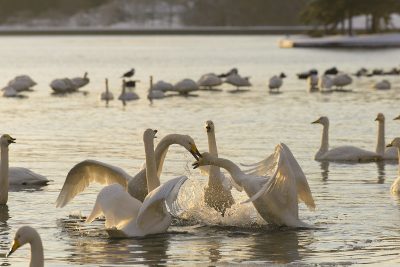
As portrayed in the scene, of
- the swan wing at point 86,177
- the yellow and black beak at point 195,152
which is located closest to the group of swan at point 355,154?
the swan wing at point 86,177

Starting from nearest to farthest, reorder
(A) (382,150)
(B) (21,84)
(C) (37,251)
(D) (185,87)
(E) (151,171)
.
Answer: (C) (37,251)
(E) (151,171)
(A) (382,150)
(D) (185,87)
(B) (21,84)

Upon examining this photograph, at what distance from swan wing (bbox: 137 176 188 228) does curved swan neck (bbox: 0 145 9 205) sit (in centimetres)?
329

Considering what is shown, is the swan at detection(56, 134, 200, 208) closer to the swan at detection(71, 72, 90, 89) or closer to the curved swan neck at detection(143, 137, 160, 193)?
the curved swan neck at detection(143, 137, 160, 193)

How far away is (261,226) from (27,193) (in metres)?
4.51

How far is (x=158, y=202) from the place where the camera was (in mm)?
14758

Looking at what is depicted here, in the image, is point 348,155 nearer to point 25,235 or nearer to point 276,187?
point 276,187

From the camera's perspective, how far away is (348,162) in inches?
942

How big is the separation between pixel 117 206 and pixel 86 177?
2505mm

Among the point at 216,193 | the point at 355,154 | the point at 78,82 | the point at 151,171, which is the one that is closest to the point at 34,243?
the point at 151,171

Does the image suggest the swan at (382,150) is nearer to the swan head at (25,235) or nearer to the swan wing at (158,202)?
the swan wing at (158,202)

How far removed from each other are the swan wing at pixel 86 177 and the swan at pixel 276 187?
6.01ft

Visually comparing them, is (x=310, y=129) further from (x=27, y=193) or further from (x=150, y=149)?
(x=150, y=149)

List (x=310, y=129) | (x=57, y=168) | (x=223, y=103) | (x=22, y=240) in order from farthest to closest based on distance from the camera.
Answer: (x=223, y=103)
(x=310, y=129)
(x=57, y=168)
(x=22, y=240)

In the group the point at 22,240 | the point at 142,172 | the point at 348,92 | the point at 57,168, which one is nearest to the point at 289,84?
the point at 348,92
